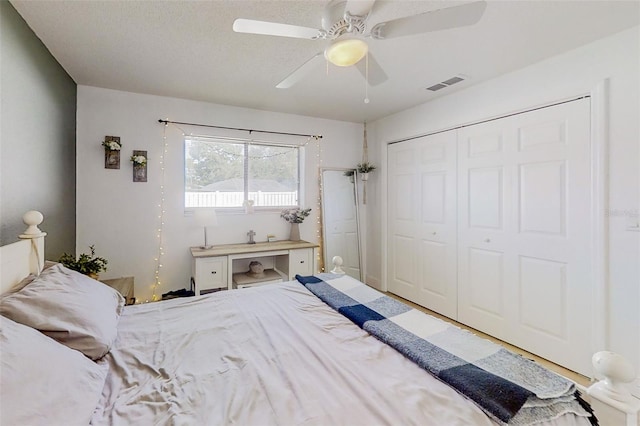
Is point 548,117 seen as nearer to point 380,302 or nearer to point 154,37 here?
point 380,302

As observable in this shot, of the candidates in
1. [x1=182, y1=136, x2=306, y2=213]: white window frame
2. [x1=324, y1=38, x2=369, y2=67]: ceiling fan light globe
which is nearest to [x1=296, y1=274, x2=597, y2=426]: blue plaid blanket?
[x1=324, y1=38, x2=369, y2=67]: ceiling fan light globe

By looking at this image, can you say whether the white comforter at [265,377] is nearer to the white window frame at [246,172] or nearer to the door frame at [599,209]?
the door frame at [599,209]

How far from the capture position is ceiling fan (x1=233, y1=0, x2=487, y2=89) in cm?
136

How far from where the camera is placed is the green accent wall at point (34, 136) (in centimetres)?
167

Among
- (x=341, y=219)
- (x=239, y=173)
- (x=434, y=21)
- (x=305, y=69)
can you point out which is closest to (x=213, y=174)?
(x=239, y=173)

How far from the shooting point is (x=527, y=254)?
2.58 metres

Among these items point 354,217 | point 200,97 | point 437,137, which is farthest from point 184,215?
point 437,137

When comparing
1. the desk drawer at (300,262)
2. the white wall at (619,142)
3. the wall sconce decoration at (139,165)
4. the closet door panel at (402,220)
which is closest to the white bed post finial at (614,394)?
the white wall at (619,142)

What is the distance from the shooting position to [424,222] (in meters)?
3.58

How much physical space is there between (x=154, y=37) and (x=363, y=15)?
154cm

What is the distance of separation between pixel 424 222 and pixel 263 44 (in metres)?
2.59

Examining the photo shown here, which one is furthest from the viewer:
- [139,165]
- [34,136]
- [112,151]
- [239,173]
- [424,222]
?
[239,173]

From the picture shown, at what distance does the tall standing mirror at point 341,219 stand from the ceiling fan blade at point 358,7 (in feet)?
9.10

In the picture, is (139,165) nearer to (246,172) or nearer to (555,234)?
(246,172)
